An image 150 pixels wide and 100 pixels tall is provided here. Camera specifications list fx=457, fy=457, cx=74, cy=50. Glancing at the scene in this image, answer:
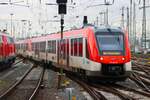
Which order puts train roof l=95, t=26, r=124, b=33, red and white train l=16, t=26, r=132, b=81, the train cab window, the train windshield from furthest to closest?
the train cab window
train roof l=95, t=26, r=124, b=33
the train windshield
red and white train l=16, t=26, r=132, b=81

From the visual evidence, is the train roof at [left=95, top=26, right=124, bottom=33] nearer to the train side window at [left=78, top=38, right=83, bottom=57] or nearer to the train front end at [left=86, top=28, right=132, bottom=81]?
the train front end at [left=86, top=28, right=132, bottom=81]

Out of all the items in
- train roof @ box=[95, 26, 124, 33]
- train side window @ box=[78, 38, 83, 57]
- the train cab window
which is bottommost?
the train cab window

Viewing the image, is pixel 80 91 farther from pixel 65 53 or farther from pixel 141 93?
pixel 65 53

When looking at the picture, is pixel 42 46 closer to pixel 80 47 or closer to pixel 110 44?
pixel 80 47

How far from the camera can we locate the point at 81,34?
2323cm

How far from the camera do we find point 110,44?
69.7 feet

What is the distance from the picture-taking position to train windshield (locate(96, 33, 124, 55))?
2094cm

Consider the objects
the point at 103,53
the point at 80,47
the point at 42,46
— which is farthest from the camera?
the point at 42,46

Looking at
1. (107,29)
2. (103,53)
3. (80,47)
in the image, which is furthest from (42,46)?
(103,53)

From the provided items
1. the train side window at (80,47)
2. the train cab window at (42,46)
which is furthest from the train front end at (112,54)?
the train cab window at (42,46)

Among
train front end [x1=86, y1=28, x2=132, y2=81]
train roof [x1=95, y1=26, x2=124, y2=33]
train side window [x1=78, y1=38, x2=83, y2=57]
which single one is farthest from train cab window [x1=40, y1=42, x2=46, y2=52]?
train front end [x1=86, y1=28, x2=132, y2=81]

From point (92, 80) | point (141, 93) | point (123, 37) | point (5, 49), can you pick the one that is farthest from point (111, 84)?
point (5, 49)

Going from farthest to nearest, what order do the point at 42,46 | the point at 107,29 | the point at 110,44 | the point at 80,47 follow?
the point at 42,46 → the point at 80,47 → the point at 107,29 → the point at 110,44

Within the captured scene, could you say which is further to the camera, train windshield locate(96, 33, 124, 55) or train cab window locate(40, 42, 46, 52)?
train cab window locate(40, 42, 46, 52)
